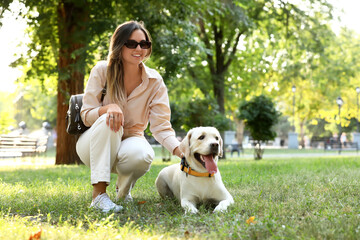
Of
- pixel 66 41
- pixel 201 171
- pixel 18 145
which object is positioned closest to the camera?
pixel 201 171

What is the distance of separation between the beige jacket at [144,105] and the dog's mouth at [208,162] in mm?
446

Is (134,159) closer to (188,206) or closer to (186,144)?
(186,144)

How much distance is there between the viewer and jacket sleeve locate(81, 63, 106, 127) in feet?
13.8

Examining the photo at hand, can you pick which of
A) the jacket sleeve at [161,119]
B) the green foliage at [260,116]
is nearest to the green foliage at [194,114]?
the green foliage at [260,116]

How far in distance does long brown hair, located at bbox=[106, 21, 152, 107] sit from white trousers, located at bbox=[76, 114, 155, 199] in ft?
1.22

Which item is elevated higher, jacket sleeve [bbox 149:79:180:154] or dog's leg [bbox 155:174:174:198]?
jacket sleeve [bbox 149:79:180:154]

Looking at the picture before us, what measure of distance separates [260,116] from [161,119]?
12.9 meters

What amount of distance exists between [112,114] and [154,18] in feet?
27.9

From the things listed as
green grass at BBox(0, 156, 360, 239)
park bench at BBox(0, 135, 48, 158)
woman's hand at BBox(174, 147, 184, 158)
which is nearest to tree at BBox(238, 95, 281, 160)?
park bench at BBox(0, 135, 48, 158)

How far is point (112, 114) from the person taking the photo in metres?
3.92

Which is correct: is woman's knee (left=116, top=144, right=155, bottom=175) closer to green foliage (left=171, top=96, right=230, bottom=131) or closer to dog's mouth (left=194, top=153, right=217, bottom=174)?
dog's mouth (left=194, top=153, right=217, bottom=174)

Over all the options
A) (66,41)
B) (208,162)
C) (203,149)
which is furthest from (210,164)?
(66,41)

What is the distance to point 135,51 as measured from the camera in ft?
14.0

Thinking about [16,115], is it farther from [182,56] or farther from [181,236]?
[181,236]
